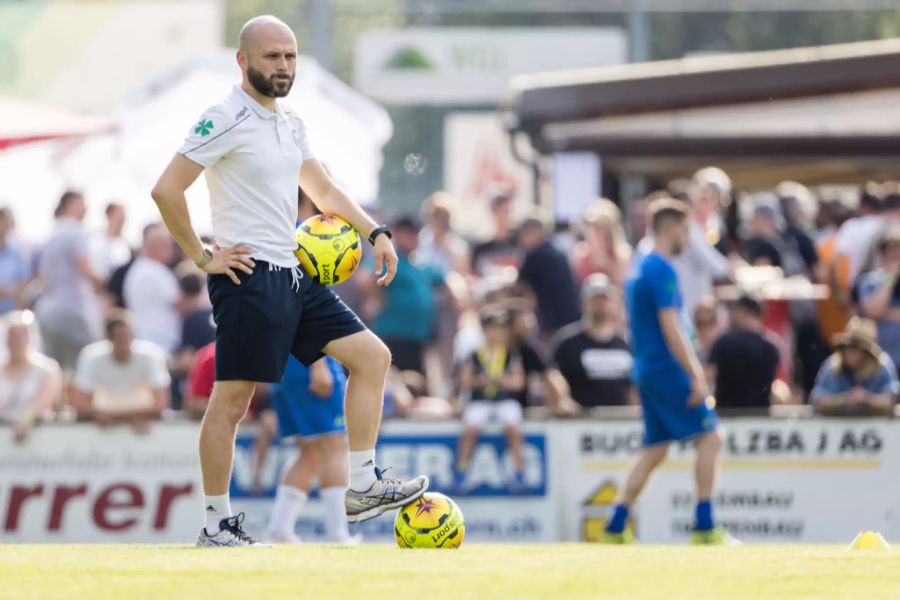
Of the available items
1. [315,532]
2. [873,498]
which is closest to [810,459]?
[873,498]

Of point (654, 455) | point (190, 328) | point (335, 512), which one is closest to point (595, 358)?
point (654, 455)

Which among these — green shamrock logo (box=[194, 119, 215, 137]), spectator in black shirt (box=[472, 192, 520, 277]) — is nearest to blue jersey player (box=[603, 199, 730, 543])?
green shamrock logo (box=[194, 119, 215, 137])

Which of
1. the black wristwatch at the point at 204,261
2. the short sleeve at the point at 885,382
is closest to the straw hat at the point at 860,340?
the short sleeve at the point at 885,382

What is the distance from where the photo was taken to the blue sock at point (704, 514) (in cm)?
1316

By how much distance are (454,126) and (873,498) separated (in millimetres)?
22507

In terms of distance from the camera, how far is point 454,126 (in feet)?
123

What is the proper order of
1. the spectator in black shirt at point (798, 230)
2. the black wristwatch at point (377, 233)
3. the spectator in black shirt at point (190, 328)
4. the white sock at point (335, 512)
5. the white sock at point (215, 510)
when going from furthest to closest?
1. the spectator in black shirt at point (798, 230)
2. the spectator in black shirt at point (190, 328)
3. the white sock at point (335, 512)
4. the black wristwatch at point (377, 233)
5. the white sock at point (215, 510)

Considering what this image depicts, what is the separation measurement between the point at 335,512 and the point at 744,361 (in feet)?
14.8

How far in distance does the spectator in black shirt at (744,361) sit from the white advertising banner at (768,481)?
0.37m

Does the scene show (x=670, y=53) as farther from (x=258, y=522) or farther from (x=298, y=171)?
(x=298, y=171)

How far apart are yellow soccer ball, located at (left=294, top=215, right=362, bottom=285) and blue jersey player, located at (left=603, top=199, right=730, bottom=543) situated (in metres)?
4.17

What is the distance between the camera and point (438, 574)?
24.8 ft

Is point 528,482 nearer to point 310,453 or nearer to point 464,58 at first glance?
point 310,453

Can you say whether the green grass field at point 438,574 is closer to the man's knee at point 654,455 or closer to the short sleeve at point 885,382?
the man's knee at point 654,455
